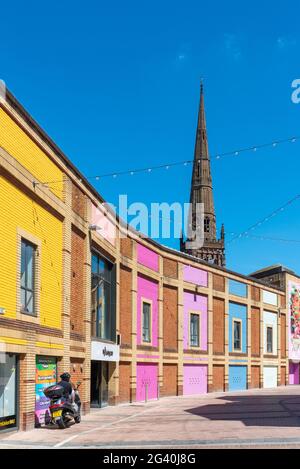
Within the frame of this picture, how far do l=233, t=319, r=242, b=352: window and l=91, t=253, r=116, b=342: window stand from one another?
707 inches

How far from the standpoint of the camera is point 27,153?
1891cm

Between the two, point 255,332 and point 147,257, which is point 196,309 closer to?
point 147,257

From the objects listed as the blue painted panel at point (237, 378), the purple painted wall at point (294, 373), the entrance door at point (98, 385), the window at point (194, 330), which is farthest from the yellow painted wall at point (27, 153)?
the purple painted wall at point (294, 373)

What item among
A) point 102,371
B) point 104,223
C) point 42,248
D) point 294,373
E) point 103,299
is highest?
point 104,223

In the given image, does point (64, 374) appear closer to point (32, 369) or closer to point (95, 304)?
point (32, 369)

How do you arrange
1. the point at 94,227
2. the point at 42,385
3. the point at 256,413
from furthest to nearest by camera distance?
the point at 94,227, the point at 256,413, the point at 42,385

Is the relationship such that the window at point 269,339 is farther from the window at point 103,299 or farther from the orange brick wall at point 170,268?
the window at point 103,299

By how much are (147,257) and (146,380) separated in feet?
19.9

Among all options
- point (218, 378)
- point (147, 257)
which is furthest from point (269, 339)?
point (147, 257)

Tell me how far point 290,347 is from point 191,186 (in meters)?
66.4

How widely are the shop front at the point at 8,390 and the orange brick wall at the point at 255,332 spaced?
1256 inches

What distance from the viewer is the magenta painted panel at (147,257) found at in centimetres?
3338

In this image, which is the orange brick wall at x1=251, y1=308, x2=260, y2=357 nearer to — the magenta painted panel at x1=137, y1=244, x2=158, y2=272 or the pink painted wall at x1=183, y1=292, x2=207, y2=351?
the pink painted wall at x1=183, y1=292, x2=207, y2=351
